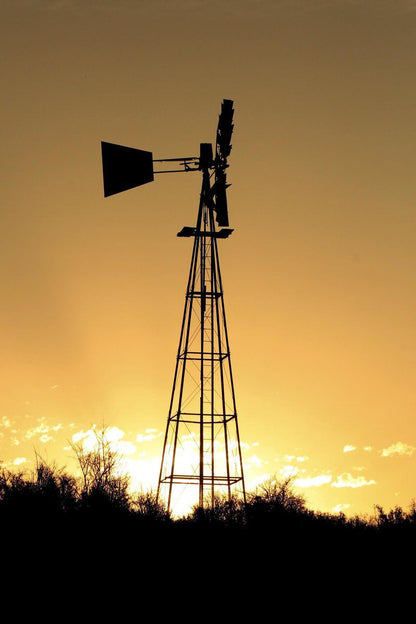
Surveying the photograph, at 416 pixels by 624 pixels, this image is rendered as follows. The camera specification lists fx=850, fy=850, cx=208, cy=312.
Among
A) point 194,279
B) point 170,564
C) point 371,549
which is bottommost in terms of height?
point 170,564

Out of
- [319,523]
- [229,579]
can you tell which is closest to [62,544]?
[229,579]

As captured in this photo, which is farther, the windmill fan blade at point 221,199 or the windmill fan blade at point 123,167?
the windmill fan blade at point 221,199

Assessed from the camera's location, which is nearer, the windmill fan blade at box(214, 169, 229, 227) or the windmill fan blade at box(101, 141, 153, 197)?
the windmill fan blade at box(101, 141, 153, 197)

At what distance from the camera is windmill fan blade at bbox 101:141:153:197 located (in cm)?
3014

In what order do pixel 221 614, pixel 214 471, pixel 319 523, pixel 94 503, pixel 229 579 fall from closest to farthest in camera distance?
pixel 221 614 < pixel 229 579 < pixel 214 471 < pixel 94 503 < pixel 319 523

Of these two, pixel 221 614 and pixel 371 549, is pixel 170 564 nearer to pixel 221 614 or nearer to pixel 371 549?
pixel 221 614

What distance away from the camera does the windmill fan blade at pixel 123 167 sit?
Answer: 30.1 m

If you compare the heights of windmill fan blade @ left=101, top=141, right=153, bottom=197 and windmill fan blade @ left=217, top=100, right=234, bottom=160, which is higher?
windmill fan blade @ left=217, top=100, right=234, bottom=160

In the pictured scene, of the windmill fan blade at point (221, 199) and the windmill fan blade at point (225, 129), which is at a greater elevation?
the windmill fan blade at point (225, 129)

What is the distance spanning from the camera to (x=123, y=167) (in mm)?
30609

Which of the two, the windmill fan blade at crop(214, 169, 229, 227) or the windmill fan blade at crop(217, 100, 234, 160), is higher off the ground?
the windmill fan blade at crop(217, 100, 234, 160)

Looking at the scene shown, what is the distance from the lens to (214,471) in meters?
31.0

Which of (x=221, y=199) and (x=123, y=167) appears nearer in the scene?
(x=123, y=167)

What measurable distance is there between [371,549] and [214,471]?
7856 mm
